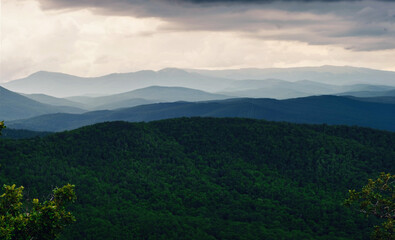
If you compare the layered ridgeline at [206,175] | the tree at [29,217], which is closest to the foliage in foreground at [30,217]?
the tree at [29,217]

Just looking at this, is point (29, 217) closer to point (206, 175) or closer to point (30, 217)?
point (30, 217)

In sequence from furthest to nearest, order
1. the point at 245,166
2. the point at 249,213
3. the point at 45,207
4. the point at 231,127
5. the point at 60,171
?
the point at 231,127 < the point at 245,166 < the point at 60,171 < the point at 249,213 < the point at 45,207

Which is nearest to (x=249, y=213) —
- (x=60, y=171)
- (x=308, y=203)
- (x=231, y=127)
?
(x=308, y=203)

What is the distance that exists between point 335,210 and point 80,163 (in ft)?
289

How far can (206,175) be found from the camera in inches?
5827

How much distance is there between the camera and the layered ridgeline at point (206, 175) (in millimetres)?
106562

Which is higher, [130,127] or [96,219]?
[130,127]

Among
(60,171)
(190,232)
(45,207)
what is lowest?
(190,232)

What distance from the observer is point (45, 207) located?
3406 centimetres

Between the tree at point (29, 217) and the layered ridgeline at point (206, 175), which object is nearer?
the tree at point (29, 217)

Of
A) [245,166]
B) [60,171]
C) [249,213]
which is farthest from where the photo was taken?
[245,166]

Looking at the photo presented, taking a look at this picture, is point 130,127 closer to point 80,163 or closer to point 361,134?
point 80,163

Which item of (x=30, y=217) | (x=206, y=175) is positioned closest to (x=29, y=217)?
(x=30, y=217)

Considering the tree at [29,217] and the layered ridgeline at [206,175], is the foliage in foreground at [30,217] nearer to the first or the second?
the tree at [29,217]
